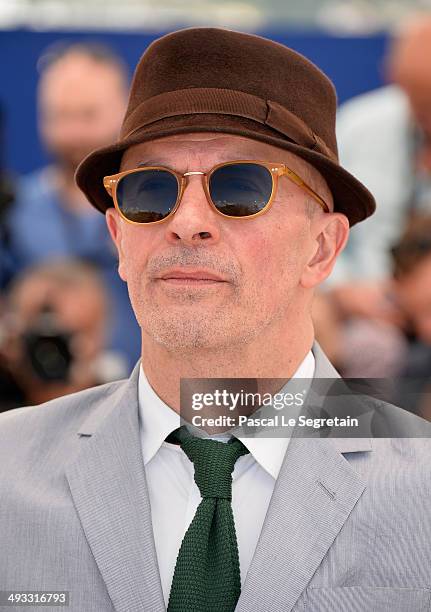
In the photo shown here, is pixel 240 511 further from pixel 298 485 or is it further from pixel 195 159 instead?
pixel 195 159

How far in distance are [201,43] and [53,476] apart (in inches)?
41.3

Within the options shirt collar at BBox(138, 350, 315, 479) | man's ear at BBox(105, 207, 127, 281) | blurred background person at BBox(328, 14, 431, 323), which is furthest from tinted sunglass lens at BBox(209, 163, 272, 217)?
blurred background person at BBox(328, 14, 431, 323)

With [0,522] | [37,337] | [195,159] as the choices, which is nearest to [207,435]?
[0,522]

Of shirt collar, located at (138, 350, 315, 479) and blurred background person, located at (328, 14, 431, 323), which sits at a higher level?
blurred background person, located at (328, 14, 431, 323)

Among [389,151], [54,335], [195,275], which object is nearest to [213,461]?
[195,275]

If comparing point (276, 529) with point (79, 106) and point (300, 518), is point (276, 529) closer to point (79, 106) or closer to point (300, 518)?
point (300, 518)

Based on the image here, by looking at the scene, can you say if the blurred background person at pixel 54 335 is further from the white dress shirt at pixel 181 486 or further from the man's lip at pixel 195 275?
the man's lip at pixel 195 275

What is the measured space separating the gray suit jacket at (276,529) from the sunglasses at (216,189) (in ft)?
1.67

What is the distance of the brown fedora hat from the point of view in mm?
2145

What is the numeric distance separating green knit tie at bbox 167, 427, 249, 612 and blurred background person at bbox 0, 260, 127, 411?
1.57m

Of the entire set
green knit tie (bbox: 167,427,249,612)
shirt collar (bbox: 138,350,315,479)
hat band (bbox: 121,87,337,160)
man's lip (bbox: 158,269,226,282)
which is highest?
hat band (bbox: 121,87,337,160)

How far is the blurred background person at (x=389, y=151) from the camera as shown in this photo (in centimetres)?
423

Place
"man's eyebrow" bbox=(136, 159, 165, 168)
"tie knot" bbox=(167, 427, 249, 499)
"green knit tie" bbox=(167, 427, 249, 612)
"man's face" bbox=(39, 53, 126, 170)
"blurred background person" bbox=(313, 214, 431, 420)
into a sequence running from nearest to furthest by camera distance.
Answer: "green knit tie" bbox=(167, 427, 249, 612)
"tie knot" bbox=(167, 427, 249, 499)
"man's eyebrow" bbox=(136, 159, 165, 168)
"blurred background person" bbox=(313, 214, 431, 420)
"man's face" bbox=(39, 53, 126, 170)

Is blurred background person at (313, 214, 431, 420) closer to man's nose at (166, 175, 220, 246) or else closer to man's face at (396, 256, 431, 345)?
man's face at (396, 256, 431, 345)
